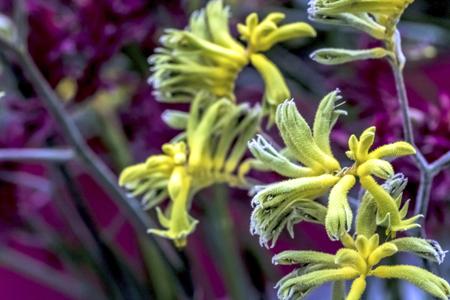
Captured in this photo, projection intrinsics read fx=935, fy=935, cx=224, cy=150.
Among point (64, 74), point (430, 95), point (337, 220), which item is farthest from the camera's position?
point (430, 95)

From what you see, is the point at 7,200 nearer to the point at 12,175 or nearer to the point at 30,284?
the point at 12,175

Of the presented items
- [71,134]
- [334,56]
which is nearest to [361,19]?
[334,56]

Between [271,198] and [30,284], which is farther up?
[271,198]

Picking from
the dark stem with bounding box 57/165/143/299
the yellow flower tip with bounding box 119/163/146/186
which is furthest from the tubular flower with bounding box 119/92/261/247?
the dark stem with bounding box 57/165/143/299

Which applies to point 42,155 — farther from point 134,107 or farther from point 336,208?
point 336,208

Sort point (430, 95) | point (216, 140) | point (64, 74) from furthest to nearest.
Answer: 1. point (430, 95)
2. point (64, 74)
3. point (216, 140)

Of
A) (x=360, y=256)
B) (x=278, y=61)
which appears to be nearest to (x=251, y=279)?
(x=278, y=61)

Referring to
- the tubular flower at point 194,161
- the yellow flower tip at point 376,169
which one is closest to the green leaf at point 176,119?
the tubular flower at point 194,161
